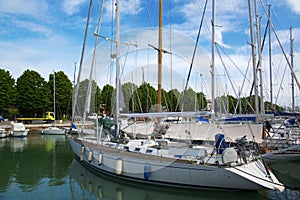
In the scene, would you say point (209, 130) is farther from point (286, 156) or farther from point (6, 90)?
point (6, 90)

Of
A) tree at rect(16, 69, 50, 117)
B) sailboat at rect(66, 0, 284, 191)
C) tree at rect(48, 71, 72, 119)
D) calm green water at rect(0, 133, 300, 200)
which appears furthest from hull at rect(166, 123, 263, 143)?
tree at rect(48, 71, 72, 119)

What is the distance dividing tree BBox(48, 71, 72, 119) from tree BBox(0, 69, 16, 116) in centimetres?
754

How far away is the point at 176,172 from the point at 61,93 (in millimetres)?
54144

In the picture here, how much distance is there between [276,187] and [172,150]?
480 cm

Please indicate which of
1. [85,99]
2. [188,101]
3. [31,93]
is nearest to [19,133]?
[31,93]

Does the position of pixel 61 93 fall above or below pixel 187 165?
above

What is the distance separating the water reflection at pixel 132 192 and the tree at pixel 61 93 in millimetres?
48310

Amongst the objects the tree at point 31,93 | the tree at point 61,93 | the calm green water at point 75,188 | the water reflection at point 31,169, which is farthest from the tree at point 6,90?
the calm green water at point 75,188

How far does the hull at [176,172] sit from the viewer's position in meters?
11.2

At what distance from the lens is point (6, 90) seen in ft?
179

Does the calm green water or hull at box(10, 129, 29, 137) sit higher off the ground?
hull at box(10, 129, 29, 137)

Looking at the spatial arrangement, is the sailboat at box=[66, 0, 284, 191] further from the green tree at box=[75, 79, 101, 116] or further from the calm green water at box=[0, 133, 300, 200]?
the green tree at box=[75, 79, 101, 116]

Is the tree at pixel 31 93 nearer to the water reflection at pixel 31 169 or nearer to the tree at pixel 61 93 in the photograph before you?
the tree at pixel 61 93

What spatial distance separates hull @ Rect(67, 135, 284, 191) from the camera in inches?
443
